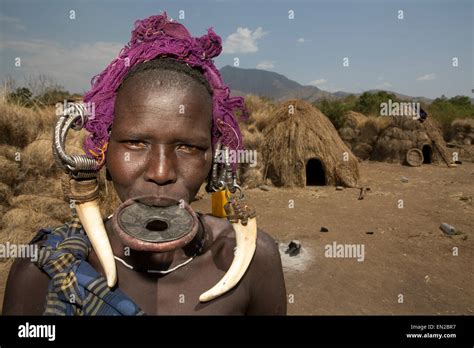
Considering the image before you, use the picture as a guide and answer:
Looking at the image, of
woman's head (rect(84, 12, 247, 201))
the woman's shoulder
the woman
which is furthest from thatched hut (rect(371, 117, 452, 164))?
the woman's shoulder

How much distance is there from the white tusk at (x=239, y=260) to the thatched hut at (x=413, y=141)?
17097 millimetres

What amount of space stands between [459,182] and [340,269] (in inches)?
364

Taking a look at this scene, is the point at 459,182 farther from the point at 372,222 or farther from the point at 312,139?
the point at 372,222

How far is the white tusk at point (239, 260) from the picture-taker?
1327mm

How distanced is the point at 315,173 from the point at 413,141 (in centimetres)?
639

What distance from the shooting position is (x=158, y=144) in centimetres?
122

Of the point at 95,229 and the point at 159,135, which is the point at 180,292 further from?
the point at 159,135

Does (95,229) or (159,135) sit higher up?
(159,135)

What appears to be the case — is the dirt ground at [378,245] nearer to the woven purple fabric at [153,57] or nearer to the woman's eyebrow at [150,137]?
the woven purple fabric at [153,57]

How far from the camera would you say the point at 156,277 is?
54.9 inches

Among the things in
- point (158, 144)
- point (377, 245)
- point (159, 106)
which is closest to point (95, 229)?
point (158, 144)

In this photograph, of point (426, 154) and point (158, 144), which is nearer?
point (158, 144)

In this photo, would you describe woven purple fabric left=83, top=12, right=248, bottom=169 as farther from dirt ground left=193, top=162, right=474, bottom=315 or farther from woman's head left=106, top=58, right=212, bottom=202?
dirt ground left=193, top=162, right=474, bottom=315
